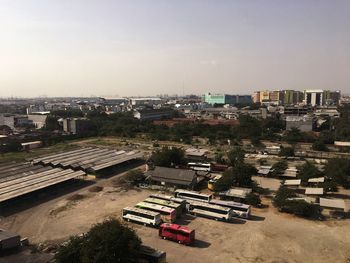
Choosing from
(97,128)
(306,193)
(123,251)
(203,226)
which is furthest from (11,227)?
(97,128)

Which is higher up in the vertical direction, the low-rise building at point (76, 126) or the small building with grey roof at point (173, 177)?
the low-rise building at point (76, 126)

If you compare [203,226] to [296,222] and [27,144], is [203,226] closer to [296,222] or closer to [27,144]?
[296,222]

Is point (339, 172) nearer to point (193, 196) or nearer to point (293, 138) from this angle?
point (193, 196)

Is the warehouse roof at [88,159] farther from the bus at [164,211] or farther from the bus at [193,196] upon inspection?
the bus at [164,211]

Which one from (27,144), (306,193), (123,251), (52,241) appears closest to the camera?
(123,251)

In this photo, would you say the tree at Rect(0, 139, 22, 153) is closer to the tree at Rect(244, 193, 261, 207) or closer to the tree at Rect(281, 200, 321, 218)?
the tree at Rect(244, 193, 261, 207)

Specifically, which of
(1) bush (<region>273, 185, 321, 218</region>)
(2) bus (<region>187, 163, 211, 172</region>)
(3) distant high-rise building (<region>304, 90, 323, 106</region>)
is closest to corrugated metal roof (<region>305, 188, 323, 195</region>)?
(1) bush (<region>273, 185, 321, 218</region>)

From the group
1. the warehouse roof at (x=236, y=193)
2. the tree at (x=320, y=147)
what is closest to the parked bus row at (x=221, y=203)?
the warehouse roof at (x=236, y=193)
